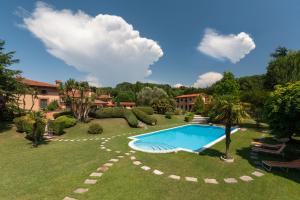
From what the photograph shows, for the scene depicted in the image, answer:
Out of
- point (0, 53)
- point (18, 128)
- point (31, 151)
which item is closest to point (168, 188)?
point (31, 151)

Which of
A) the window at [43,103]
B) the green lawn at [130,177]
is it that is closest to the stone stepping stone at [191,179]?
the green lawn at [130,177]

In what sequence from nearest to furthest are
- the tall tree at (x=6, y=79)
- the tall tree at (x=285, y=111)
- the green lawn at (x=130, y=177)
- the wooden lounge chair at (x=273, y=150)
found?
the green lawn at (x=130, y=177), the tall tree at (x=285, y=111), the wooden lounge chair at (x=273, y=150), the tall tree at (x=6, y=79)

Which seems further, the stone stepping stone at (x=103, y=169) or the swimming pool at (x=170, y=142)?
the swimming pool at (x=170, y=142)

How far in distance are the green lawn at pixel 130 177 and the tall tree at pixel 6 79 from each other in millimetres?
8774

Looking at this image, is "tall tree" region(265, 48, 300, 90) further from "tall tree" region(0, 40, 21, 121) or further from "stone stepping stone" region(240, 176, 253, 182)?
"tall tree" region(0, 40, 21, 121)

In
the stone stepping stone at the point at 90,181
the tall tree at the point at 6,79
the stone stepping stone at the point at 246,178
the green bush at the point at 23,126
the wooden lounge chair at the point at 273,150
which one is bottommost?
the stone stepping stone at the point at 90,181

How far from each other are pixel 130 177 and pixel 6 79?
1729 centimetres

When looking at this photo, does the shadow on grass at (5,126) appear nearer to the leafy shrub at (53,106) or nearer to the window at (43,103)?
the leafy shrub at (53,106)

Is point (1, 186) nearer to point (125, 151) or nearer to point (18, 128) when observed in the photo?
point (125, 151)

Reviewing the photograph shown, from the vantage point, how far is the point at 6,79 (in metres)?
15.9

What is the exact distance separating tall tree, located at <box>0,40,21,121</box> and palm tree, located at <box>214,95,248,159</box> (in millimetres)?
18913

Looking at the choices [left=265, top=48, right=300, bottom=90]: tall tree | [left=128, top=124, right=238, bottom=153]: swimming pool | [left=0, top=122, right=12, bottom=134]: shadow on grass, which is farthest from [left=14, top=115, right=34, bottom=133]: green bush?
[left=265, top=48, right=300, bottom=90]: tall tree

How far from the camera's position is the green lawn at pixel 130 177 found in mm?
5348

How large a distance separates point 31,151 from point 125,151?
617 centimetres
